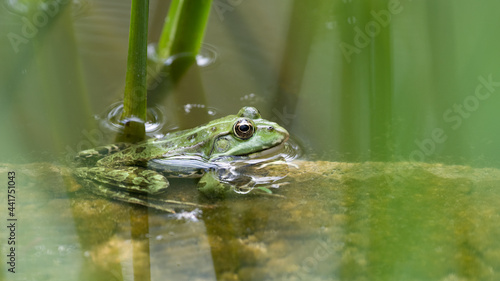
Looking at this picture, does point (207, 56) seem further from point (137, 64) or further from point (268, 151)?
point (137, 64)

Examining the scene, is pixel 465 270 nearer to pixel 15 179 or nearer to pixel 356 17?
pixel 356 17

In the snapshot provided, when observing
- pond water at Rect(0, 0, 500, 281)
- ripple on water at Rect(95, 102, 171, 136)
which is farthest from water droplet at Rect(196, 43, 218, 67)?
ripple on water at Rect(95, 102, 171, 136)

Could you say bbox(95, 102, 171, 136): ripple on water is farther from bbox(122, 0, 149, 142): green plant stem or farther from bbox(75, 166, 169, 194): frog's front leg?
bbox(75, 166, 169, 194): frog's front leg

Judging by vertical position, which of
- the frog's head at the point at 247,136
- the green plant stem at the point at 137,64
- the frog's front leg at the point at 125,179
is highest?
the green plant stem at the point at 137,64

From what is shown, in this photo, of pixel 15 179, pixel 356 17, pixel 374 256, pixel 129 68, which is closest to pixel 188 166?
pixel 129 68

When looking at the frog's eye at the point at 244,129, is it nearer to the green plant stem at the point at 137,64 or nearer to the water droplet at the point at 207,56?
the green plant stem at the point at 137,64

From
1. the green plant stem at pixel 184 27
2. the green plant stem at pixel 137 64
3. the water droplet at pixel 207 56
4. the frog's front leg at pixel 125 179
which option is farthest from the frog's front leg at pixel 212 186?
the water droplet at pixel 207 56
